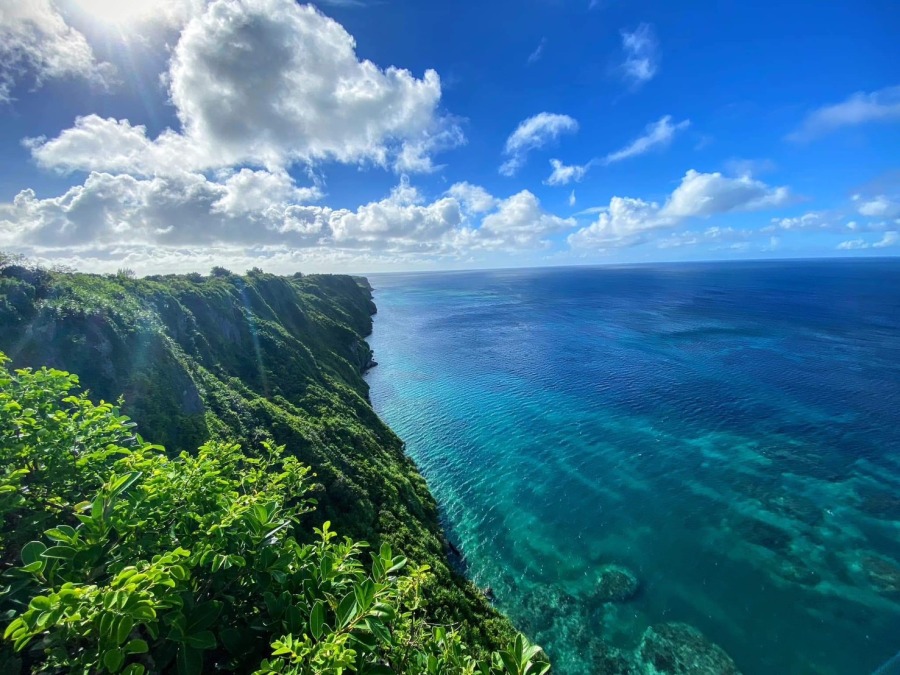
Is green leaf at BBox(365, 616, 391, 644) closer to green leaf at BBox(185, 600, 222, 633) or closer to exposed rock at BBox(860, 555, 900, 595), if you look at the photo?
green leaf at BBox(185, 600, 222, 633)

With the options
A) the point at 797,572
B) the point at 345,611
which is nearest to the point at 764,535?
the point at 797,572

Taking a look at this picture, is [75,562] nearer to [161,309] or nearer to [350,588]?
[350,588]

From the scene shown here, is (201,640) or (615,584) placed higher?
(201,640)

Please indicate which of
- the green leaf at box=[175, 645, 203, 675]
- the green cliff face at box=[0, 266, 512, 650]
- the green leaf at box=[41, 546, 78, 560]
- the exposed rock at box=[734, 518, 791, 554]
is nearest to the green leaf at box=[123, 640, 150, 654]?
the green leaf at box=[175, 645, 203, 675]

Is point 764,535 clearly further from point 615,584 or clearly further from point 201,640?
point 201,640

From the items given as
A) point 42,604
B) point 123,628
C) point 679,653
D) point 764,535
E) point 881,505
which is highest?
point 42,604

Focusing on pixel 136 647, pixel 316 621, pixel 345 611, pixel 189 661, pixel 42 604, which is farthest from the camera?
pixel 345 611
